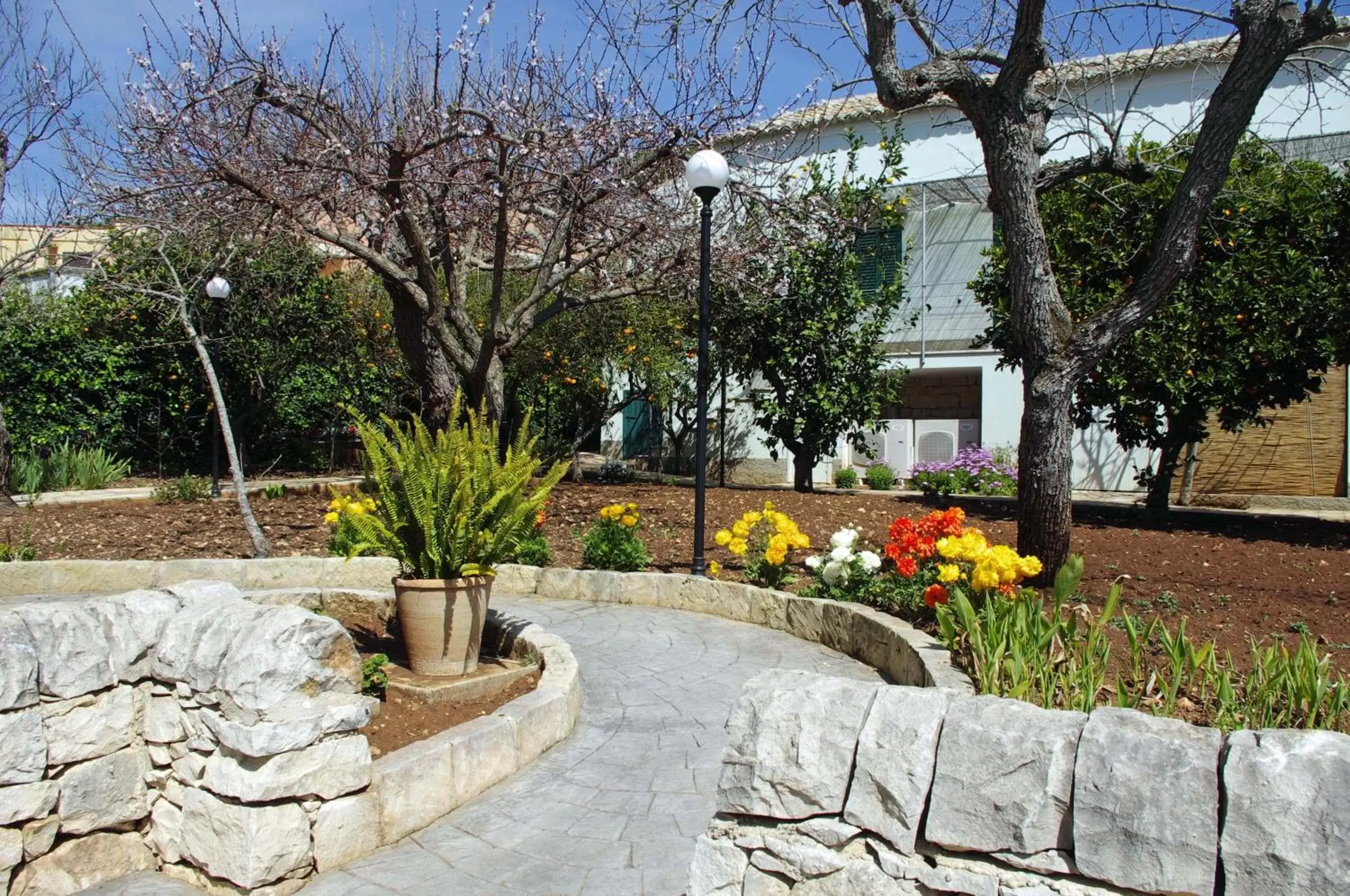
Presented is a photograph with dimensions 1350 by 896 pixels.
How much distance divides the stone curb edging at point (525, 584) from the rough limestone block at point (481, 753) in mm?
2666

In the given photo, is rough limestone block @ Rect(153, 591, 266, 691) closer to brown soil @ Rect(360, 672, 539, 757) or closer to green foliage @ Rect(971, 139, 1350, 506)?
brown soil @ Rect(360, 672, 539, 757)

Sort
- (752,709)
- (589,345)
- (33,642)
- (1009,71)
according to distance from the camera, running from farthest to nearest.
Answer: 1. (589,345)
2. (1009,71)
3. (33,642)
4. (752,709)

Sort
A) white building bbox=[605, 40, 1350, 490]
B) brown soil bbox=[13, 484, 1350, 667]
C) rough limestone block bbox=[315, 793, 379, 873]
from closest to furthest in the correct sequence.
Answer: rough limestone block bbox=[315, 793, 379, 873], brown soil bbox=[13, 484, 1350, 667], white building bbox=[605, 40, 1350, 490]

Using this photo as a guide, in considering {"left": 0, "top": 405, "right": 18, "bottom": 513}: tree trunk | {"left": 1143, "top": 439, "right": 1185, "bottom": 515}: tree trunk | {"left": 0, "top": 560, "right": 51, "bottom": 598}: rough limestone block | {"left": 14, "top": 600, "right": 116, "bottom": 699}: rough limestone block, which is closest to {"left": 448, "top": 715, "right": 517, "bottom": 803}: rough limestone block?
{"left": 14, "top": 600, "right": 116, "bottom": 699}: rough limestone block

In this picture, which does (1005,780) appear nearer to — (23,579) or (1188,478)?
(23,579)

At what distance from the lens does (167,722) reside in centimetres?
343

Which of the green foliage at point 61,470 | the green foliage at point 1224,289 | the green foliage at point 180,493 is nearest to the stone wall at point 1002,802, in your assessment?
the green foliage at point 1224,289

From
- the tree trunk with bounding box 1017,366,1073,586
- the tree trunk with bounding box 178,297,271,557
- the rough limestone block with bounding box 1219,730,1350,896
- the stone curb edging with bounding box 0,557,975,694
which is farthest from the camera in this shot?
the tree trunk with bounding box 178,297,271,557

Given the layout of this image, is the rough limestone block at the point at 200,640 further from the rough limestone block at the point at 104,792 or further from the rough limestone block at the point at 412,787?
the rough limestone block at the point at 412,787

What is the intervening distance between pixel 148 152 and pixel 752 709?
8855 millimetres

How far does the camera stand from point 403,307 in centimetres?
1015

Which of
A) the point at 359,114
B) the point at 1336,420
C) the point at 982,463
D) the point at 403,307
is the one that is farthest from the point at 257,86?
the point at 1336,420

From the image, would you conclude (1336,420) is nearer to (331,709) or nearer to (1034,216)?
(1034,216)

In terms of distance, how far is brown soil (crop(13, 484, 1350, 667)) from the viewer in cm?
594
